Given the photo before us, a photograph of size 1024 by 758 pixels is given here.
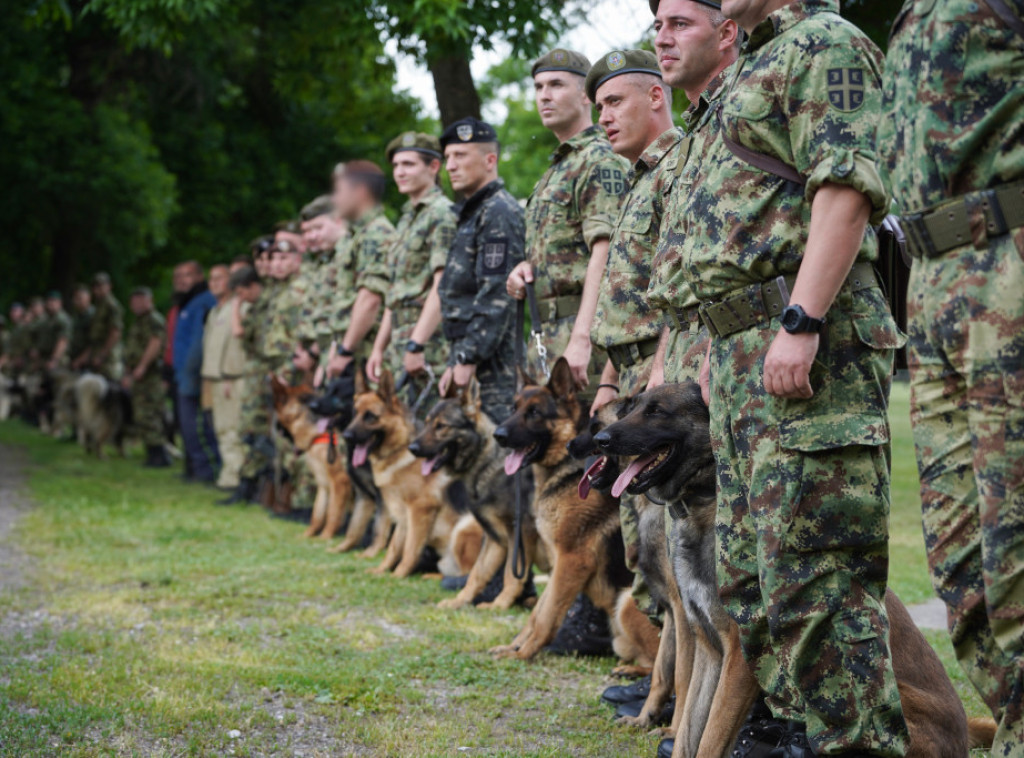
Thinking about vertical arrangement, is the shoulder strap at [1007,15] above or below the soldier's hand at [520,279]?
above

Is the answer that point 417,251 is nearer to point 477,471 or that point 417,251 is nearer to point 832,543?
point 477,471

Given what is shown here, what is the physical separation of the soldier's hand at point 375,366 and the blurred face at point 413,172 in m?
1.25

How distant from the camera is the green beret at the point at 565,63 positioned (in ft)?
17.9

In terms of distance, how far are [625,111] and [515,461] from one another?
183cm

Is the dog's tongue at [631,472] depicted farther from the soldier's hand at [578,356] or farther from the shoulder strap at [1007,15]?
the shoulder strap at [1007,15]

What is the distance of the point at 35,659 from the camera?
196 inches

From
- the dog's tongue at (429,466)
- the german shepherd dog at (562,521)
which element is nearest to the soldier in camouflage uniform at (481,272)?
the dog's tongue at (429,466)

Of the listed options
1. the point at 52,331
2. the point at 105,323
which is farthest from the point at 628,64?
the point at 52,331

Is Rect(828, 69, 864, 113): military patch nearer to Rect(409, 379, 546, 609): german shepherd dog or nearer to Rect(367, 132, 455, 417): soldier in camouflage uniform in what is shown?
Rect(409, 379, 546, 609): german shepherd dog

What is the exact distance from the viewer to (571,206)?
5230 millimetres

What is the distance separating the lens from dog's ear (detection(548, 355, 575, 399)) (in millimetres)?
5059

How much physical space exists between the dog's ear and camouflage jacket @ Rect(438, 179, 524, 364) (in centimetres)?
94

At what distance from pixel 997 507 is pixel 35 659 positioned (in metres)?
4.45

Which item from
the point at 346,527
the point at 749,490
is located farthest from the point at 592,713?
the point at 346,527
